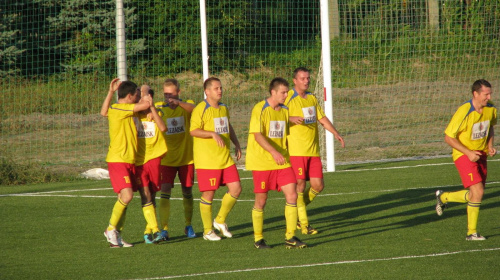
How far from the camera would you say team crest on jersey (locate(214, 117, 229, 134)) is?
8312 millimetres

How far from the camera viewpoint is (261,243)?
7.88 meters

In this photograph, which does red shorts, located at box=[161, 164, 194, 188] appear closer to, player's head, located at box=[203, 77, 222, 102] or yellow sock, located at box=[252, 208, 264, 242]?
player's head, located at box=[203, 77, 222, 102]

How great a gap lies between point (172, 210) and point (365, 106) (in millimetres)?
10397

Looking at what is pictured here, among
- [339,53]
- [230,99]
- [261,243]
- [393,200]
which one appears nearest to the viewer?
[261,243]

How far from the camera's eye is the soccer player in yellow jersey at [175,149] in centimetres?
877

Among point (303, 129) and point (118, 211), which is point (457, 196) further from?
point (118, 211)

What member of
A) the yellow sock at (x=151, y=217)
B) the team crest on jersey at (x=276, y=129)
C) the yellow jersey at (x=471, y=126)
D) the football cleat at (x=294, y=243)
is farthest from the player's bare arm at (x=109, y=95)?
the yellow jersey at (x=471, y=126)

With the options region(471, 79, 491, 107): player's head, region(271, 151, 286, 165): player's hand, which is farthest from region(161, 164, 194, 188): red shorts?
region(471, 79, 491, 107): player's head

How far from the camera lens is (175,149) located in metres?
8.84

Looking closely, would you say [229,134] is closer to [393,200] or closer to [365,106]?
[393,200]

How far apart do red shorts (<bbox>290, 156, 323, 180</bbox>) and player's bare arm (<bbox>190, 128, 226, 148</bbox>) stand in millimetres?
1325

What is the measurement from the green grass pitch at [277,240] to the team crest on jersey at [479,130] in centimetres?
117

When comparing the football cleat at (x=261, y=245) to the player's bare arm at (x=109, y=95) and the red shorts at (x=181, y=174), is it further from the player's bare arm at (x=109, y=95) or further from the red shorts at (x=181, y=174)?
the player's bare arm at (x=109, y=95)

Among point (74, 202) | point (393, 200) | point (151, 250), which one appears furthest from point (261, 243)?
point (74, 202)
